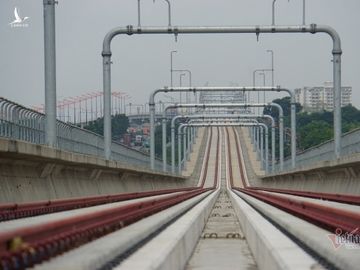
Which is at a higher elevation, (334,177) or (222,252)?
(334,177)

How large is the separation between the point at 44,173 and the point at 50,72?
4.19m

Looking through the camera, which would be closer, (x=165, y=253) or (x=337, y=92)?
(x=165, y=253)

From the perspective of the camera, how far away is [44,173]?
19531 mm

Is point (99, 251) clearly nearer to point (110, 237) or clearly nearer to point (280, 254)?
point (280, 254)

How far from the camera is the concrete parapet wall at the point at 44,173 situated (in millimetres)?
15953

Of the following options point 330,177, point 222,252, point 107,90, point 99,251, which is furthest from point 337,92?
point 99,251

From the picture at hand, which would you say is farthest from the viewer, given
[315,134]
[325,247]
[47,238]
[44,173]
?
[315,134]

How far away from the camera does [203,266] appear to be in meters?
14.1

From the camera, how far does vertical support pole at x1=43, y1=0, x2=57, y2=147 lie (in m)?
21.6

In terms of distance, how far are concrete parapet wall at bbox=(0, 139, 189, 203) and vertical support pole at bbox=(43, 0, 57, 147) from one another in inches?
34.0

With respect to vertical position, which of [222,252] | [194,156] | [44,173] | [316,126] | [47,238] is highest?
[316,126]

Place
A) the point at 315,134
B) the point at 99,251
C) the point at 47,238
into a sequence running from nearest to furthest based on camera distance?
the point at 47,238 < the point at 99,251 < the point at 315,134

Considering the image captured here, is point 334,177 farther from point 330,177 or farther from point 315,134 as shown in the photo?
point 315,134

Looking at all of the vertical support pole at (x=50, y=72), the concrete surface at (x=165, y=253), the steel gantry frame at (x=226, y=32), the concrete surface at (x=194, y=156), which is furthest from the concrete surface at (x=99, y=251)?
the concrete surface at (x=194, y=156)
